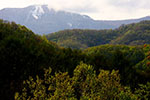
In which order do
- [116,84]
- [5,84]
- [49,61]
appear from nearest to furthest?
[116,84] < [5,84] < [49,61]

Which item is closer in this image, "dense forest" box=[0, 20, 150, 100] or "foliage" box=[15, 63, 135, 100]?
"foliage" box=[15, 63, 135, 100]

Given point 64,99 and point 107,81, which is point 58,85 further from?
point 107,81

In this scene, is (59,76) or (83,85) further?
(83,85)

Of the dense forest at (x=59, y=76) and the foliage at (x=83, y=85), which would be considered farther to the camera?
the dense forest at (x=59, y=76)

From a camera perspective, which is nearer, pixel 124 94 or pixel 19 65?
pixel 124 94

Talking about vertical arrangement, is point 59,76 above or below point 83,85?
above

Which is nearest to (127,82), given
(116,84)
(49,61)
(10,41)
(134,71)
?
(134,71)

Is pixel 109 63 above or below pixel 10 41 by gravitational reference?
below

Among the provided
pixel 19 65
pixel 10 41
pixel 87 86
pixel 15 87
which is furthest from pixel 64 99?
pixel 10 41

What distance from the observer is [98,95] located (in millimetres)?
12453

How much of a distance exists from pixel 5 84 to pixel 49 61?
8.52 metres

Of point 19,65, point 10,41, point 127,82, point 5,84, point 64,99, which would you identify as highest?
point 10,41

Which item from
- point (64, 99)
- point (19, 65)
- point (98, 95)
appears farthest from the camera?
point (19, 65)

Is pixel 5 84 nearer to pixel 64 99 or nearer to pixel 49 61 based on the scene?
pixel 49 61
